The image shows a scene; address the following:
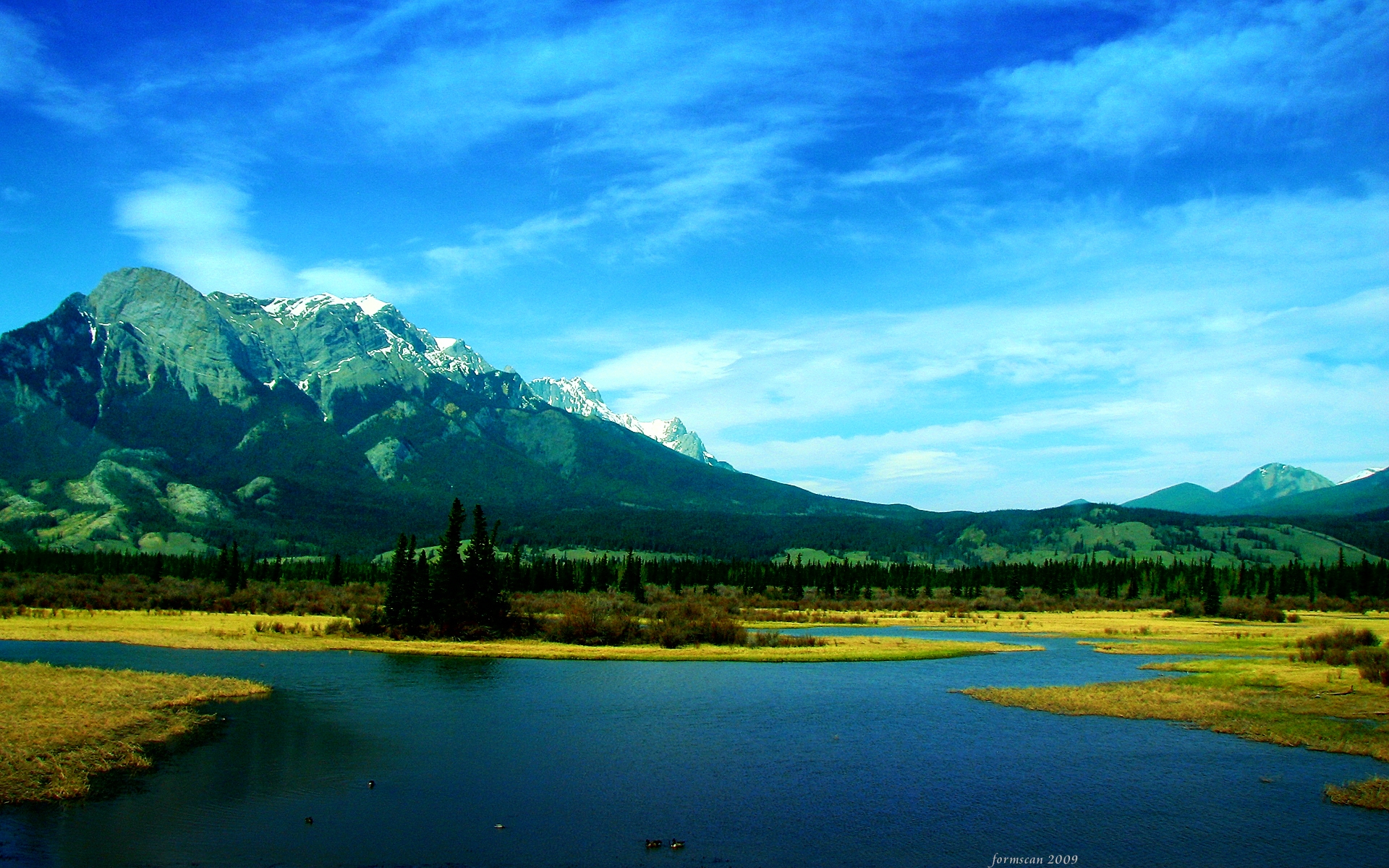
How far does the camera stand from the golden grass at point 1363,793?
2727 centimetres

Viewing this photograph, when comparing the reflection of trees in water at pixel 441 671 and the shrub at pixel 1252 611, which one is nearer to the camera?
the reflection of trees in water at pixel 441 671

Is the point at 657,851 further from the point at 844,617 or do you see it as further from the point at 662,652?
the point at 844,617

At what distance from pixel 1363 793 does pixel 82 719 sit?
4390cm

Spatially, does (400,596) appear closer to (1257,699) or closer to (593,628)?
(593,628)

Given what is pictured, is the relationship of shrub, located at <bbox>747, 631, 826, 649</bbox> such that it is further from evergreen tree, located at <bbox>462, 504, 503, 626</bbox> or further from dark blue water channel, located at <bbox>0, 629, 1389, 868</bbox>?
dark blue water channel, located at <bbox>0, 629, 1389, 868</bbox>

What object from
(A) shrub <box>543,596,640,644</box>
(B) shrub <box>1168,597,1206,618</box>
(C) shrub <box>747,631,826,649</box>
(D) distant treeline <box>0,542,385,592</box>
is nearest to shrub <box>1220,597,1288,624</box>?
(B) shrub <box>1168,597,1206,618</box>

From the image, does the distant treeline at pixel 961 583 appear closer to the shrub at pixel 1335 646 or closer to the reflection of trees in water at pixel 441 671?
the reflection of trees in water at pixel 441 671

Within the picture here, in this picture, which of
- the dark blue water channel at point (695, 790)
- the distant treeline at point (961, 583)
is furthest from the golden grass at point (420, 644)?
the distant treeline at point (961, 583)

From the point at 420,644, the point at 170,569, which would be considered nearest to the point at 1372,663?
the point at 420,644

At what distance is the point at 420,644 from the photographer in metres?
72.3

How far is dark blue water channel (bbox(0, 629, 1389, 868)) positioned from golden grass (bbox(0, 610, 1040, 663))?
18715 millimetres

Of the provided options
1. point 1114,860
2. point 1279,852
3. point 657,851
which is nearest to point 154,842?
point 657,851

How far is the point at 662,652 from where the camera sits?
6888 centimetres

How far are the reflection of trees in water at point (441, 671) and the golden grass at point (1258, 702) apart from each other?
93.5 feet
